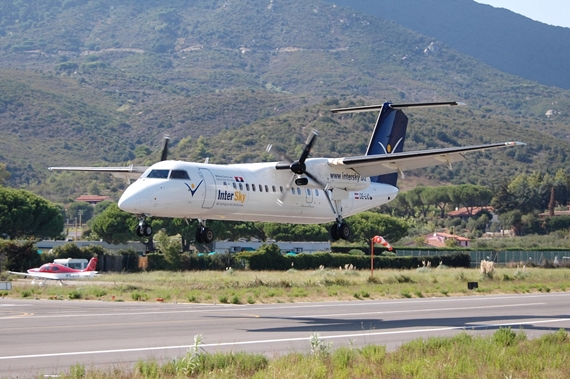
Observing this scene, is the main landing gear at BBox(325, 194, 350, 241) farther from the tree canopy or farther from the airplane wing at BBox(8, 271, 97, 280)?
the tree canopy

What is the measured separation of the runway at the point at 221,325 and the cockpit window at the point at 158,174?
15.0 ft

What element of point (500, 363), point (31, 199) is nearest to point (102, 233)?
point (31, 199)

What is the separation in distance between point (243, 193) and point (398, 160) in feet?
21.2

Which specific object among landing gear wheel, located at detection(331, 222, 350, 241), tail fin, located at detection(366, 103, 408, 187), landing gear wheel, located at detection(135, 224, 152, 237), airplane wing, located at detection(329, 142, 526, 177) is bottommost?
landing gear wheel, located at detection(331, 222, 350, 241)

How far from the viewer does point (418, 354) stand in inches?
707

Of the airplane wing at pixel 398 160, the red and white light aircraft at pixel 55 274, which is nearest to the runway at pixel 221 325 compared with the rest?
the airplane wing at pixel 398 160

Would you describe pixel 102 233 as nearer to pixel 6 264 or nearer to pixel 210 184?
pixel 6 264

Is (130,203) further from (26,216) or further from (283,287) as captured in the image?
(26,216)

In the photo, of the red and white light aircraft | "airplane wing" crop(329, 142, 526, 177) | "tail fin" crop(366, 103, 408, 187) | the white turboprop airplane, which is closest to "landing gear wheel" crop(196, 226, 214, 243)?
the white turboprop airplane

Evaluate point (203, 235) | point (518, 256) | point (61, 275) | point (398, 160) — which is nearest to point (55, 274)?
point (61, 275)

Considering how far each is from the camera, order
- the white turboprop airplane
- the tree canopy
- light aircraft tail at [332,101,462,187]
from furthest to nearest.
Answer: the tree canopy
light aircraft tail at [332,101,462,187]
the white turboprop airplane

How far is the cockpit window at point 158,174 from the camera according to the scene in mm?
28562

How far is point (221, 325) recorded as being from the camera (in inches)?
1005

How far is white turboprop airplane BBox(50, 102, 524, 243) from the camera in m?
28.5
